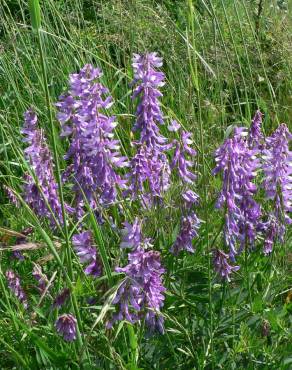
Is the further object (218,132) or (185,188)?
(218,132)

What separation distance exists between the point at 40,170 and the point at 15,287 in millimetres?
332

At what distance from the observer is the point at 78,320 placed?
1469 millimetres

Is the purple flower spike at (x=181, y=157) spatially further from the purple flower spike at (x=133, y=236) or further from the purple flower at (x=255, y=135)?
the purple flower spike at (x=133, y=236)

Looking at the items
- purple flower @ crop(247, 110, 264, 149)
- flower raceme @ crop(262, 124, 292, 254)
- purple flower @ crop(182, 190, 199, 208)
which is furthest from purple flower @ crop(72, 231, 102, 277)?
purple flower @ crop(247, 110, 264, 149)

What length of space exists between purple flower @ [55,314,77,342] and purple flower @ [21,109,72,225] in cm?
40

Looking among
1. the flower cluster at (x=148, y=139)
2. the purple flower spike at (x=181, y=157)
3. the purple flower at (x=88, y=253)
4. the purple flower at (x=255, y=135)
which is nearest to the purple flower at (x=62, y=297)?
the purple flower at (x=88, y=253)

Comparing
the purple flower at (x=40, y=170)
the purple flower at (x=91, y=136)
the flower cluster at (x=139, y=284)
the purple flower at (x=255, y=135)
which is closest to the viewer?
the flower cluster at (x=139, y=284)

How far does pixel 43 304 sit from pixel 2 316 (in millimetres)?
128

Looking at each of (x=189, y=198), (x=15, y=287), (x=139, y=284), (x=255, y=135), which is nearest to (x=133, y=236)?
(x=139, y=284)

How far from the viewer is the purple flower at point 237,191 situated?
5.85 ft

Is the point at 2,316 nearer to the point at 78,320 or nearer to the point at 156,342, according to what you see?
the point at 156,342

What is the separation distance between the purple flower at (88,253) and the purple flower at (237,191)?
13.8 inches

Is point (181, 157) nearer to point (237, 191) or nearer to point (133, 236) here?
point (237, 191)

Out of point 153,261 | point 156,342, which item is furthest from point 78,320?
point 156,342
